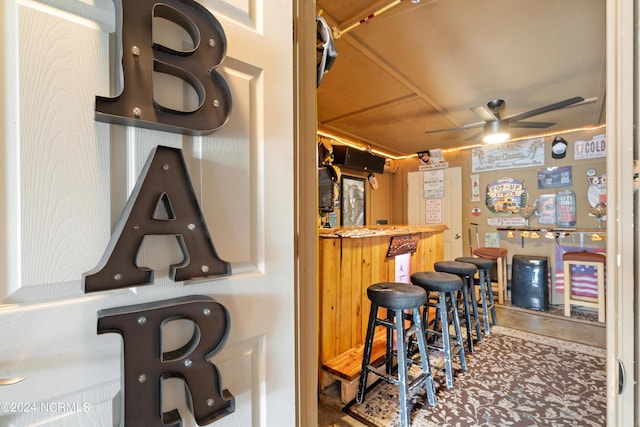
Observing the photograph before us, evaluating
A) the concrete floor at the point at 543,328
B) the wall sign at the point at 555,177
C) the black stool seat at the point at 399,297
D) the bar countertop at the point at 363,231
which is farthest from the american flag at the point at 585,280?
the black stool seat at the point at 399,297

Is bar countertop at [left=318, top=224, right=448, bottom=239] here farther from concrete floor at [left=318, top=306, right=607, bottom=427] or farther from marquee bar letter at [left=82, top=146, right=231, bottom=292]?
marquee bar letter at [left=82, top=146, right=231, bottom=292]

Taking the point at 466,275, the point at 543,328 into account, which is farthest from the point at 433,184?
the point at 466,275

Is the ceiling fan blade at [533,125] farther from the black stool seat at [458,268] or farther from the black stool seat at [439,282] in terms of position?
the black stool seat at [439,282]

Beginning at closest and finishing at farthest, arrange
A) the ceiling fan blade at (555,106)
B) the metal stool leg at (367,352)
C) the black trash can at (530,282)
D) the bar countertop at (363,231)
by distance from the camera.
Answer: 1. the metal stool leg at (367,352)
2. the bar countertop at (363,231)
3. the ceiling fan blade at (555,106)
4. the black trash can at (530,282)

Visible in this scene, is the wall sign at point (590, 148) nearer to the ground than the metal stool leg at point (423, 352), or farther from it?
farther from it

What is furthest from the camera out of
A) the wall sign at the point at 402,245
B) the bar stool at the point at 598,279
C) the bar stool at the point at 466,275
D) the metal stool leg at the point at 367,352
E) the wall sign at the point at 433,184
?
the wall sign at the point at 433,184

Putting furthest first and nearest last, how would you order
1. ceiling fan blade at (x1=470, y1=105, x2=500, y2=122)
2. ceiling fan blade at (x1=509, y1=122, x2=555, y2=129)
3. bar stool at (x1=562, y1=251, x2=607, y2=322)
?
bar stool at (x1=562, y1=251, x2=607, y2=322), ceiling fan blade at (x1=470, y1=105, x2=500, y2=122), ceiling fan blade at (x1=509, y1=122, x2=555, y2=129)

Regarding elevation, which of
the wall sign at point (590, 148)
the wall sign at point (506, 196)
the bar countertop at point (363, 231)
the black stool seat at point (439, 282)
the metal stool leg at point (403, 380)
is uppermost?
the wall sign at point (590, 148)

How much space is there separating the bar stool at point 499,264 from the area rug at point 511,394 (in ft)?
4.99

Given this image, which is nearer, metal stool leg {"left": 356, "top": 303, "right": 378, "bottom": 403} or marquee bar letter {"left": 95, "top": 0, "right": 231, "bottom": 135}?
marquee bar letter {"left": 95, "top": 0, "right": 231, "bottom": 135}

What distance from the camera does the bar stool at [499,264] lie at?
430 centimetres

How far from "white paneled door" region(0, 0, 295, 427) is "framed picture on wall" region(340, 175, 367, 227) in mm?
3963

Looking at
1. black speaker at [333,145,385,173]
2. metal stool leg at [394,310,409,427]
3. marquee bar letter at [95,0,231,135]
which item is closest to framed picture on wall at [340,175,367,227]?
black speaker at [333,145,385,173]

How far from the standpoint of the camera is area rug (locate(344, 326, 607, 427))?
72.6 inches
